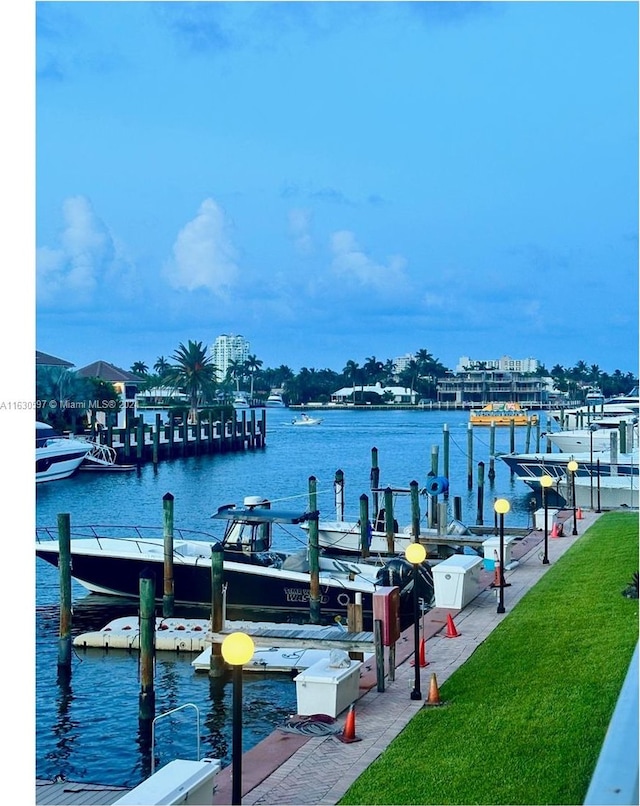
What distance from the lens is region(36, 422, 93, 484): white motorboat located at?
60.0m

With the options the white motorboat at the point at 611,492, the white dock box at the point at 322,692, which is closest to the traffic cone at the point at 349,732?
the white dock box at the point at 322,692

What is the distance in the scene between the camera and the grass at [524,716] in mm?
9133

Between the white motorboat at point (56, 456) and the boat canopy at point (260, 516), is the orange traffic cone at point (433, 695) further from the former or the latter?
the white motorboat at point (56, 456)

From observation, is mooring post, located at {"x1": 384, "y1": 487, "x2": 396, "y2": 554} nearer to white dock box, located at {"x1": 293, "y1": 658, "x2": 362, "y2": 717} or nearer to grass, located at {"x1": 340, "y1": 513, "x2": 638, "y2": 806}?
grass, located at {"x1": 340, "y1": 513, "x2": 638, "y2": 806}

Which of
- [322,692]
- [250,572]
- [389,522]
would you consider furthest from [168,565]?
[322,692]

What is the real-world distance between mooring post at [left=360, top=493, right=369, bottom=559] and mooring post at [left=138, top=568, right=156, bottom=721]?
12.4m

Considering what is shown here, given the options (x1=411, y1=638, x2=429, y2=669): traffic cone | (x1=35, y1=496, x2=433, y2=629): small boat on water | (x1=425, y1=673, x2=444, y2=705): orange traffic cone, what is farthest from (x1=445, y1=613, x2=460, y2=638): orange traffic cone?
(x1=35, y1=496, x2=433, y2=629): small boat on water

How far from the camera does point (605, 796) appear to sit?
9.43ft

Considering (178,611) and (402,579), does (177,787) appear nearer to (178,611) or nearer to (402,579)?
(402,579)

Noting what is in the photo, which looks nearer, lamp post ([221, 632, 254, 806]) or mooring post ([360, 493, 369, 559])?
lamp post ([221, 632, 254, 806])

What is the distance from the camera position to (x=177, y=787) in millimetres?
7719

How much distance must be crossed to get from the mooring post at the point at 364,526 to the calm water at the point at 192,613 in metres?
2.19
